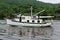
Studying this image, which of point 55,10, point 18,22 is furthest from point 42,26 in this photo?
point 55,10

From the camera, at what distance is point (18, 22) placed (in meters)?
57.8

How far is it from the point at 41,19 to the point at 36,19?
1.30 metres

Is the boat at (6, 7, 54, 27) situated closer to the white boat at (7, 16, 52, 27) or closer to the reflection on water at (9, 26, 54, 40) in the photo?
the white boat at (7, 16, 52, 27)

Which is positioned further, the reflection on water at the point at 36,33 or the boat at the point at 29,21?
the boat at the point at 29,21

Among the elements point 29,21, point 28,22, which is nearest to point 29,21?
point 29,21

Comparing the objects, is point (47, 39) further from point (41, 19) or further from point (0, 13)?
point (0, 13)

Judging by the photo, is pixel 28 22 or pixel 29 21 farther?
pixel 29 21

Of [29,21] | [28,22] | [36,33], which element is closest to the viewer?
[36,33]

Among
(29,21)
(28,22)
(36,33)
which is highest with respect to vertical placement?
(29,21)

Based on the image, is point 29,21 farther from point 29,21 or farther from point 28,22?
point 28,22

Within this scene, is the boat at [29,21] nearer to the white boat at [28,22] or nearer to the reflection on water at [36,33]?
the white boat at [28,22]

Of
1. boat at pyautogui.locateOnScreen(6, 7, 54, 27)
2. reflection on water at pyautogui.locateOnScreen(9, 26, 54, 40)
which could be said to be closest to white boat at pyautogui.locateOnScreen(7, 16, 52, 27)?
boat at pyautogui.locateOnScreen(6, 7, 54, 27)

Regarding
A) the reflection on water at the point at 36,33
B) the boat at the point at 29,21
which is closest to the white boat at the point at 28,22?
the boat at the point at 29,21

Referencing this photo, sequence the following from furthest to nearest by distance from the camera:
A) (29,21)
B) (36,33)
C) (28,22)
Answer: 1. (29,21)
2. (28,22)
3. (36,33)
